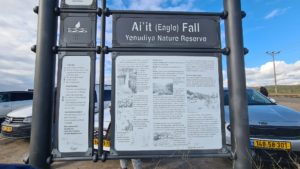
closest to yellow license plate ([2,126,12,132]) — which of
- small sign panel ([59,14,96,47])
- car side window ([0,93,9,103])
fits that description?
car side window ([0,93,9,103])

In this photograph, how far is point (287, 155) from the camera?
3.54 m

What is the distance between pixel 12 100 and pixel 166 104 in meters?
10.2

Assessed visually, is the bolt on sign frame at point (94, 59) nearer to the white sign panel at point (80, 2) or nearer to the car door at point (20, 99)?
the white sign panel at point (80, 2)

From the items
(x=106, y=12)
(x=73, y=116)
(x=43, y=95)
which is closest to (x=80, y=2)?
(x=106, y=12)

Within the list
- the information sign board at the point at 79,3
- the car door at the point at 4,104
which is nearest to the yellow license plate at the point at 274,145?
the information sign board at the point at 79,3

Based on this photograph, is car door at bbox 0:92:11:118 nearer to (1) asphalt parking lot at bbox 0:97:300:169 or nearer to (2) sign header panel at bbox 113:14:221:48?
(1) asphalt parking lot at bbox 0:97:300:169

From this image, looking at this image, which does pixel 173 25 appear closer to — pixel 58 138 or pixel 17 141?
pixel 58 138

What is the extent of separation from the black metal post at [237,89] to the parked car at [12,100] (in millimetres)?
10232

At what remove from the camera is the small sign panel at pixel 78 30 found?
2463mm

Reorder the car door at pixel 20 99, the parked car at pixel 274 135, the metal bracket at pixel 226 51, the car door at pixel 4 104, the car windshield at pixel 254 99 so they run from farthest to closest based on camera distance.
Answer: 1. the car door at pixel 20 99
2. the car door at pixel 4 104
3. the car windshield at pixel 254 99
4. the parked car at pixel 274 135
5. the metal bracket at pixel 226 51

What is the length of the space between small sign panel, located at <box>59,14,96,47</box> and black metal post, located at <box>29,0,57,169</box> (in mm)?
136

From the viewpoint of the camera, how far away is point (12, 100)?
10227 millimetres

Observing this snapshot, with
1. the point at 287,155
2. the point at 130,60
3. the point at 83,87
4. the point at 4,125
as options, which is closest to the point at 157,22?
the point at 130,60

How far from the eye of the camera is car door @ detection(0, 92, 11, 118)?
385 inches
